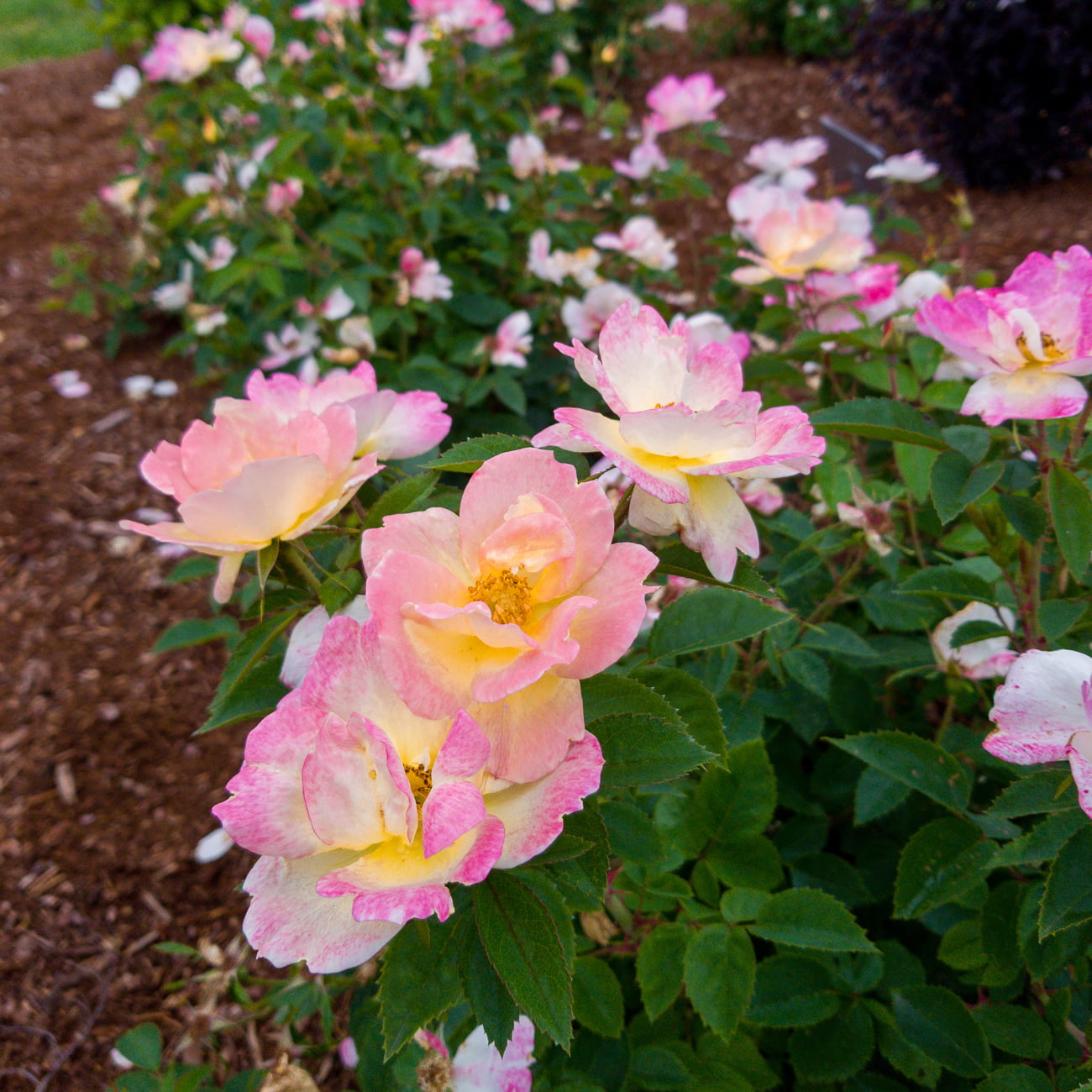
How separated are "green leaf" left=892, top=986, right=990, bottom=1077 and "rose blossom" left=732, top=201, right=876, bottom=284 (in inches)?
38.5

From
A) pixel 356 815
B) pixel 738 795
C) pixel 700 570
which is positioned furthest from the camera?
pixel 738 795

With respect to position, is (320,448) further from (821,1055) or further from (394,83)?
(394,83)

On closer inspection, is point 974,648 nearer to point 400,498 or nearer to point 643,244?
point 400,498

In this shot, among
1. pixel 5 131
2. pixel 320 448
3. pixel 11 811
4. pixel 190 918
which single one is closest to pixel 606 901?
pixel 320 448

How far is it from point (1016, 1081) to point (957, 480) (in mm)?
533

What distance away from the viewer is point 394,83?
2.21 metres

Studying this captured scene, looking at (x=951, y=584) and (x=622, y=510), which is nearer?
(x=622, y=510)

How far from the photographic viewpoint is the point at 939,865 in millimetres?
795

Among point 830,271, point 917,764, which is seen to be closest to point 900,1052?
point 917,764

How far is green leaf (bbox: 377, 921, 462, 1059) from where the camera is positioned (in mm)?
519

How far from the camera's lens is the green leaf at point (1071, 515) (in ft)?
2.22

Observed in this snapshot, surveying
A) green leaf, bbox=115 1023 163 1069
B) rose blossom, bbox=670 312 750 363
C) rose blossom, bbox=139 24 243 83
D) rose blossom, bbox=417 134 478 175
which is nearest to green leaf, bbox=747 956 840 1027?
green leaf, bbox=115 1023 163 1069

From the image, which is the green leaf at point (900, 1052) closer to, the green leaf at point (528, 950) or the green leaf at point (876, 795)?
the green leaf at point (876, 795)

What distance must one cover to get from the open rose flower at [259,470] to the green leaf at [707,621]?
291mm
